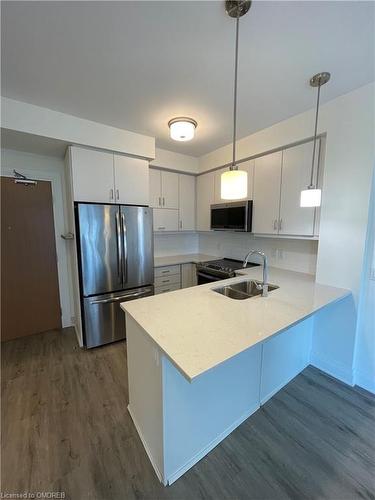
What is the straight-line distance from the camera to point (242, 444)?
1479mm

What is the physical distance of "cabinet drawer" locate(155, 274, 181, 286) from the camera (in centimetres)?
330

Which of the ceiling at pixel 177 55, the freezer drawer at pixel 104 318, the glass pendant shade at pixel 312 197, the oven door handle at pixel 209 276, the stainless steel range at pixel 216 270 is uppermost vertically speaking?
the ceiling at pixel 177 55

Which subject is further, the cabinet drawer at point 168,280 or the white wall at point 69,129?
the cabinet drawer at point 168,280

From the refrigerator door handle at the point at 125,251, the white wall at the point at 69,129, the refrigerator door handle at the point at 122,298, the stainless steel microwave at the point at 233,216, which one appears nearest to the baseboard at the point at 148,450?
the refrigerator door handle at the point at 122,298

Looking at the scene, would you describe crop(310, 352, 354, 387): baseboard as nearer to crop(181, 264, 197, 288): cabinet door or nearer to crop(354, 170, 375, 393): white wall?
crop(354, 170, 375, 393): white wall

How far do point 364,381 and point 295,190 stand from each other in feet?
6.45

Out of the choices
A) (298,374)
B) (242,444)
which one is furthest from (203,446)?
(298,374)

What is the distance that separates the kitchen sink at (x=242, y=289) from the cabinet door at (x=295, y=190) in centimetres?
77

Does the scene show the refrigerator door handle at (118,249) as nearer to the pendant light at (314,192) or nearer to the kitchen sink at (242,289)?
the kitchen sink at (242,289)

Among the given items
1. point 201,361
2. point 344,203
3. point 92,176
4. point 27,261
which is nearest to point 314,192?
point 344,203

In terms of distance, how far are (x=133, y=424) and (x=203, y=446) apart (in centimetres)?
57

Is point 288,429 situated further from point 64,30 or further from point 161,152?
point 161,152

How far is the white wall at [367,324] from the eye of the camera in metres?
1.88

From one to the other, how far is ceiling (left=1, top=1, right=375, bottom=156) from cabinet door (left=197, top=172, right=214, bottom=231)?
4.45 feet
